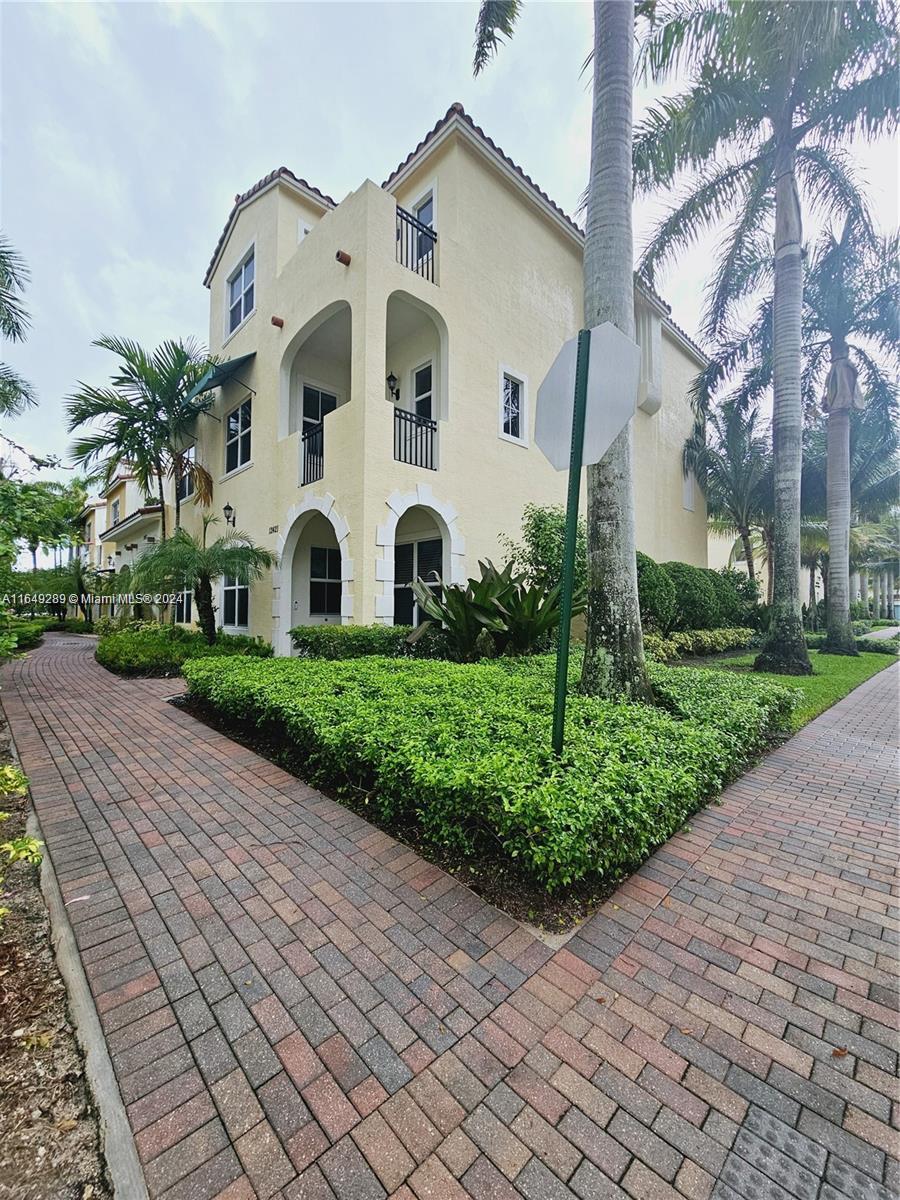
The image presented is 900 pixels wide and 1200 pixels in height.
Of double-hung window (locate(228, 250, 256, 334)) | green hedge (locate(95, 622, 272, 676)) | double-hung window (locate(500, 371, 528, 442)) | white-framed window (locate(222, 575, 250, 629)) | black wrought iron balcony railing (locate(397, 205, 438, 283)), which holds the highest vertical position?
double-hung window (locate(228, 250, 256, 334))

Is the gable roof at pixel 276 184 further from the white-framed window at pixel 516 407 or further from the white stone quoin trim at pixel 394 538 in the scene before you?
the white stone quoin trim at pixel 394 538

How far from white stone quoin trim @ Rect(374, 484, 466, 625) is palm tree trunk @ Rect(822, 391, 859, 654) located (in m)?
11.1

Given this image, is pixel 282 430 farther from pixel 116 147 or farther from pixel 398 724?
pixel 398 724

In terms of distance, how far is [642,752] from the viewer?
3350mm

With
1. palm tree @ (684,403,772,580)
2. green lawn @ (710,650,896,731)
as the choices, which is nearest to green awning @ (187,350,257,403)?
green lawn @ (710,650,896,731)

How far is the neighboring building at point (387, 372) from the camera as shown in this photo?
29.0 ft

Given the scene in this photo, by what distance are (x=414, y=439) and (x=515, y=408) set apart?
11.1ft

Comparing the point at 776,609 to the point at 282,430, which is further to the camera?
the point at 282,430

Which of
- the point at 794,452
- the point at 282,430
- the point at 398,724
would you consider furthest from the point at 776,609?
the point at 282,430

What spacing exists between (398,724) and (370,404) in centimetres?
654

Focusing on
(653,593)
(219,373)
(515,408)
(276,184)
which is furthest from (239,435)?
(653,593)

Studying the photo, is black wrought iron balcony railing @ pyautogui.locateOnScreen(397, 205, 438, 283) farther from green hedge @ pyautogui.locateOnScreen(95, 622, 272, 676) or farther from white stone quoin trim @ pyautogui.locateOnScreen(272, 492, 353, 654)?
green hedge @ pyautogui.locateOnScreen(95, 622, 272, 676)

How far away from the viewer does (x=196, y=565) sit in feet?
32.9

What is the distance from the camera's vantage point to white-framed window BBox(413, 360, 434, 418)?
1083 centimetres
